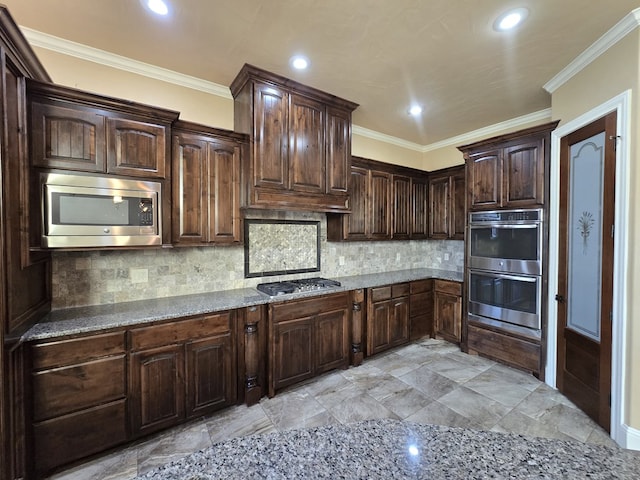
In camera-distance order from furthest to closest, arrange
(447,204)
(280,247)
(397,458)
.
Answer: (447,204) < (280,247) < (397,458)

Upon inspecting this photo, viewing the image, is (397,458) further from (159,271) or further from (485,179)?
(485,179)

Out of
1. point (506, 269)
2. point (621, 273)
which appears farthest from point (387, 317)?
point (621, 273)

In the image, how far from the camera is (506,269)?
125 inches

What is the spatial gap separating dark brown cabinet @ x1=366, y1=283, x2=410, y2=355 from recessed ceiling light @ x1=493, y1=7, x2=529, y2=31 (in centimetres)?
261

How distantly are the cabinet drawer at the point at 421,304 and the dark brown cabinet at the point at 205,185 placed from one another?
2.48 metres

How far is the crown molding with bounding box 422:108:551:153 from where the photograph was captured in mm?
3496

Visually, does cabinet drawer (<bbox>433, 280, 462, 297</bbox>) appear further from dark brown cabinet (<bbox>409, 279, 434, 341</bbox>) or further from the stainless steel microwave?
the stainless steel microwave

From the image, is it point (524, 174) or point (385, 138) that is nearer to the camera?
point (524, 174)

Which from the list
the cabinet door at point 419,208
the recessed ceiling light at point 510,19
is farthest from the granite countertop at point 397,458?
the cabinet door at point 419,208

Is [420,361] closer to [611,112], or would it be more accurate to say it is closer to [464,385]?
[464,385]

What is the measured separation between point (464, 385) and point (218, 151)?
10.9ft

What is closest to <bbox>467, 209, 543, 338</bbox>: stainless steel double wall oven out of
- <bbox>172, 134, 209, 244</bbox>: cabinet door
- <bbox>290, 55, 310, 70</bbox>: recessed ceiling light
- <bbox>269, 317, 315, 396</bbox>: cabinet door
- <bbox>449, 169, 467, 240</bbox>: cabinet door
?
<bbox>449, 169, 467, 240</bbox>: cabinet door

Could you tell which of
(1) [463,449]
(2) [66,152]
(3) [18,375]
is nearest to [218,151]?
(2) [66,152]

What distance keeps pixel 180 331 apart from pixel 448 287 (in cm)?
330
